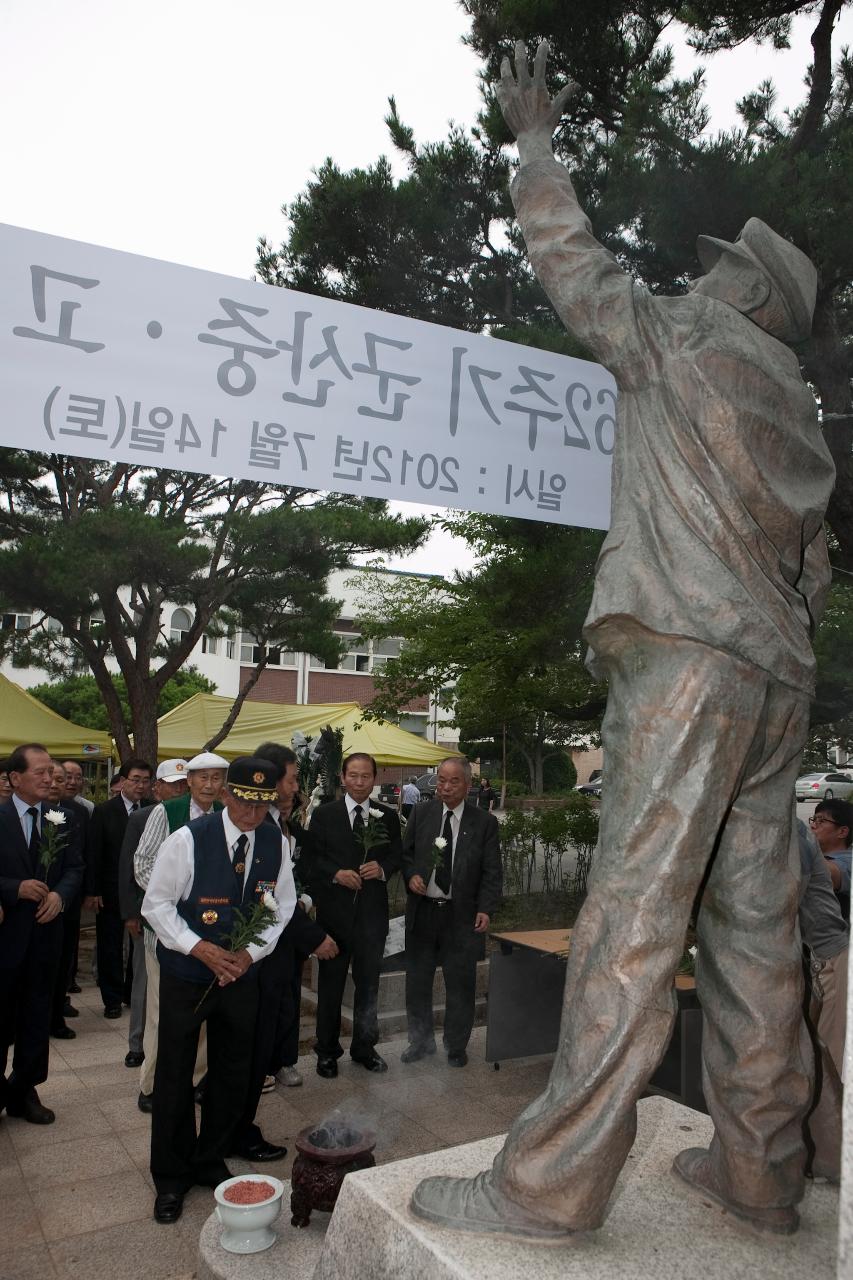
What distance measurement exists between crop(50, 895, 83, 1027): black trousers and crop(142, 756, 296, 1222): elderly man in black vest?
2.41 meters

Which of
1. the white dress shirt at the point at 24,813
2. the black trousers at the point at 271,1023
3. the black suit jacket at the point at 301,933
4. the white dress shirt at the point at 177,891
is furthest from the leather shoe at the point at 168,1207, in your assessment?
Result: the white dress shirt at the point at 24,813

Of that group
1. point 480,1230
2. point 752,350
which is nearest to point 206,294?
point 752,350

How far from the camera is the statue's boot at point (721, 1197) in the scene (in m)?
2.33

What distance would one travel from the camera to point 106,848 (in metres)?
7.04

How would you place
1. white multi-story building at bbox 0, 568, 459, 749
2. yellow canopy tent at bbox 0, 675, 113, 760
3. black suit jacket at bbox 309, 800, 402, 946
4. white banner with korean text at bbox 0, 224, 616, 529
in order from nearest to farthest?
white banner with korean text at bbox 0, 224, 616, 529 → black suit jacket at bbox 309, 800, 402, 946 → yellow canopy tent at bbox 0, 675, 113, 760 → white multi-story building at bbox 0, 568, 459, 749

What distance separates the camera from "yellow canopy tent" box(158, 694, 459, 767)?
15.1 meters

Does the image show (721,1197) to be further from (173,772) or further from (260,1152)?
(173,772)

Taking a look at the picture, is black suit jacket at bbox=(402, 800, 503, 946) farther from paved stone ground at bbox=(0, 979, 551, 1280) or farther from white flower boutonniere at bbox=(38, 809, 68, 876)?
white flower boutonniere at bbox=(38, 809, 68, 876)

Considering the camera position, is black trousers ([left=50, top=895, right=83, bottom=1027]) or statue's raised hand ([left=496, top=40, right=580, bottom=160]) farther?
black trousers ([left=50, top=895, right=83, bottom=1027])

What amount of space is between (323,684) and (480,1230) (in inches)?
1374

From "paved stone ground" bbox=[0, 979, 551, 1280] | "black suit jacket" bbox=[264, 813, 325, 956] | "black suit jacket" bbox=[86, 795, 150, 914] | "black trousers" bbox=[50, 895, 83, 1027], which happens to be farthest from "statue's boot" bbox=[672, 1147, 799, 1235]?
"black suit jacket" bbox=[86, 795, 150, 914]

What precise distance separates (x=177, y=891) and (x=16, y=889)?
3.93ft

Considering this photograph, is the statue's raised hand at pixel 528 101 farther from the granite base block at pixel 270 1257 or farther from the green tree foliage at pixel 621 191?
the granite base block at pixel 270 1257

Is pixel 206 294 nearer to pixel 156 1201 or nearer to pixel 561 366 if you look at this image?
pixel 561 366
